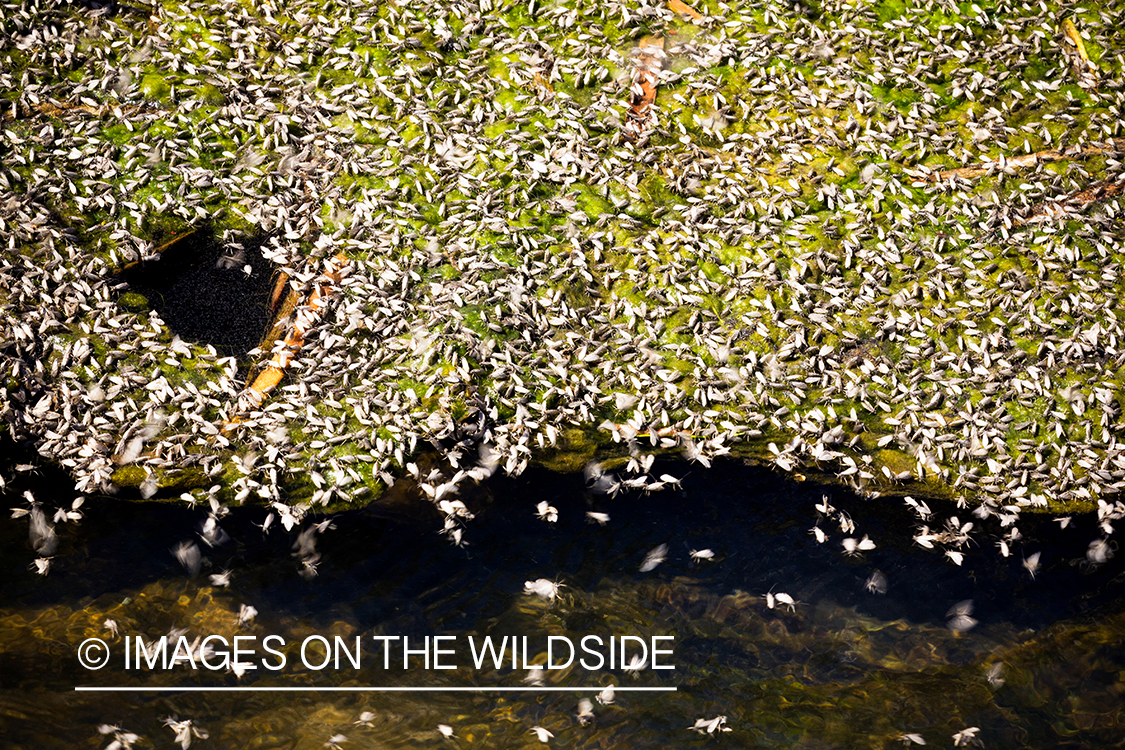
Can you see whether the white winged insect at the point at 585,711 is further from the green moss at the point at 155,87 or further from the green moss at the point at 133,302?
the green moss at the point at 155,87

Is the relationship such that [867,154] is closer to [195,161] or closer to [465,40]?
[465,40]

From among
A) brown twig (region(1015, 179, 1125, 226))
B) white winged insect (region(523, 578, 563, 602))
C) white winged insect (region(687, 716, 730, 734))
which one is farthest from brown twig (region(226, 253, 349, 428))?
brown twig (region(1015, 179, 1125, 226))

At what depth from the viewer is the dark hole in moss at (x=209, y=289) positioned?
4734 millimetres

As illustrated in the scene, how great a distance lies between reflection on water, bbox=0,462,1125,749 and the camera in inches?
160

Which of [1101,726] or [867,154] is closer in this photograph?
[1101,726]

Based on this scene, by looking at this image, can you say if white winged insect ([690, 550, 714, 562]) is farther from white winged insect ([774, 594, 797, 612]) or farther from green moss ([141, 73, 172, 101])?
green moss ([141, 73, 172, 101])

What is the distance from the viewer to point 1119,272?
16.6 feet

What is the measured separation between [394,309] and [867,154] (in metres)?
3.56

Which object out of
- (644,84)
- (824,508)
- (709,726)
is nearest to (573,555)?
(709,726)

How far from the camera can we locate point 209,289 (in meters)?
4.86

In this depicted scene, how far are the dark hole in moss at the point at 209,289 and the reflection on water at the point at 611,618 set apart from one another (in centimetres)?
113

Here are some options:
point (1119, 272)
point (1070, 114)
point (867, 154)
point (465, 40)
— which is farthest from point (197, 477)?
point (1070, 114)

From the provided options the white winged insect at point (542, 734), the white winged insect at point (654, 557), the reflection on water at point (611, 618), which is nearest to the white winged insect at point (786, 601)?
the reflection on water at point (611, 618)

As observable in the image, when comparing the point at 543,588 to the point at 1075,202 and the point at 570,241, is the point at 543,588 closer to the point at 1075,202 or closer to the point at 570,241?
the point at 570,241
